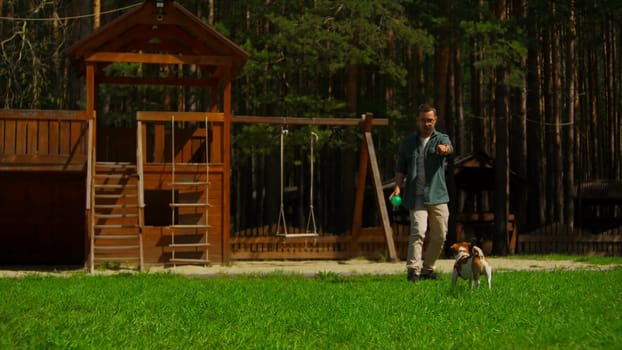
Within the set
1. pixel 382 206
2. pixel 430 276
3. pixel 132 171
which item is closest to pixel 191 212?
pixel 132 171

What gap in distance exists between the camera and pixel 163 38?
20.6m

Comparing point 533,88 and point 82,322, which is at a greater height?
point 533,88

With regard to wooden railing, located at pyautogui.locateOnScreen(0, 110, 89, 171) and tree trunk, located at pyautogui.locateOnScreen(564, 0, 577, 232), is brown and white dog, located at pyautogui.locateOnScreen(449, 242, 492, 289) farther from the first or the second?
tree trunk, located at pyautogui.locateOnScreen(564, 0, 577, 232)

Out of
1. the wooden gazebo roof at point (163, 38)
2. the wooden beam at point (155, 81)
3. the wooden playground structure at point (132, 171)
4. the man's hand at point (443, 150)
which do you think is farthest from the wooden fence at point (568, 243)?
the man's hand at point (443, 150)

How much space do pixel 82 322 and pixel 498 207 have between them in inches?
933

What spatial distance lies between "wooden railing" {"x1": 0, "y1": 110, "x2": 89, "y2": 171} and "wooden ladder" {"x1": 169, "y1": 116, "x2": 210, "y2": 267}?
1834mm

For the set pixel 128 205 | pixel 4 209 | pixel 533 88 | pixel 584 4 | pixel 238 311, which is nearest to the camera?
pixel 238 311

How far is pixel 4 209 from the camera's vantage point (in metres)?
20.9

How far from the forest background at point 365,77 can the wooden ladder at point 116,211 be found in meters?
7.53

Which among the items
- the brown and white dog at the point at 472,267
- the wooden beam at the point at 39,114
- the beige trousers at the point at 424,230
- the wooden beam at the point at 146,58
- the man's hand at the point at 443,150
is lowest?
the brown and white dog at the point at 472,267

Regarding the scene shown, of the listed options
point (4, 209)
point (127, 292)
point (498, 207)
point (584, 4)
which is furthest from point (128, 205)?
point (584, 4)

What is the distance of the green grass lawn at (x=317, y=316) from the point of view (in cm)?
629

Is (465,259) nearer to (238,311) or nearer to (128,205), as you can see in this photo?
(238,311)

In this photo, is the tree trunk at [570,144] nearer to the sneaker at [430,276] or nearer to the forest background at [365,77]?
the forest background at [365,77]
